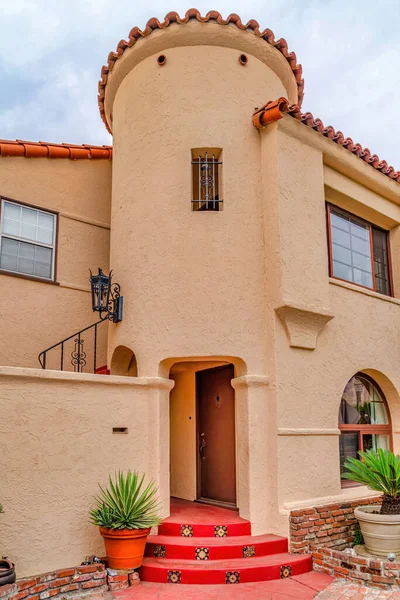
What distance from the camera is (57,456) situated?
22.2ft

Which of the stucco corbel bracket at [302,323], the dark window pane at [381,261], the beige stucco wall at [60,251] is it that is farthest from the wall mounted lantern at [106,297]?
the dark window pane at [381,261]

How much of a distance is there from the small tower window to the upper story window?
2.29 metres

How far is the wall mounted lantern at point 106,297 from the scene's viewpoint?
8.55m

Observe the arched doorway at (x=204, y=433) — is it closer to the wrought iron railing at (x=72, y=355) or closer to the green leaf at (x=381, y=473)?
the wrought iron railing at (x=72, y=355)

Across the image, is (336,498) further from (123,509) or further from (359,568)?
(123,509)

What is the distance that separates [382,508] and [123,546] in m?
Answer: 3.70

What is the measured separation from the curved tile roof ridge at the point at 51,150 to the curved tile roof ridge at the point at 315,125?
Result: 355 cm

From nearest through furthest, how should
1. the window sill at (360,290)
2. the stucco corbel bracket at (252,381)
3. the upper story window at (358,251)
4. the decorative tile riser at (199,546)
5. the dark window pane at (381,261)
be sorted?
the decorative tile riser at (199,546) → the stucco corbel bracket at (252,381) → the window sill at (360,290) → the upper story window at (358,251) → the dark window pane at (381,261)

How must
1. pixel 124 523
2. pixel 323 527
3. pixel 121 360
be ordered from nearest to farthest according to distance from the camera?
pixel 124 523 → pixel 323 527 → pixel 121 360

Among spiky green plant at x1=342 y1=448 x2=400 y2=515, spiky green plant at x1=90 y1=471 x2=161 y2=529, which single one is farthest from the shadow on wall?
spiky green plant at x1=342 y1=448 x2=400 y2=515

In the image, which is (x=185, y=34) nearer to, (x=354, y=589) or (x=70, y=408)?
(x=70, y=408)

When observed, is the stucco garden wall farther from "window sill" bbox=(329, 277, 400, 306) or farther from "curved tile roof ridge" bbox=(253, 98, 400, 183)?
"curved tile roof ridge" bbox=(253, 98, 400, 183)

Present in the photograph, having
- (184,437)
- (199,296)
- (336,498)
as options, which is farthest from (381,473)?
(184,437)

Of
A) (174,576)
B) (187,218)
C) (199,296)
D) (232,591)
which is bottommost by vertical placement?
(232,591)
